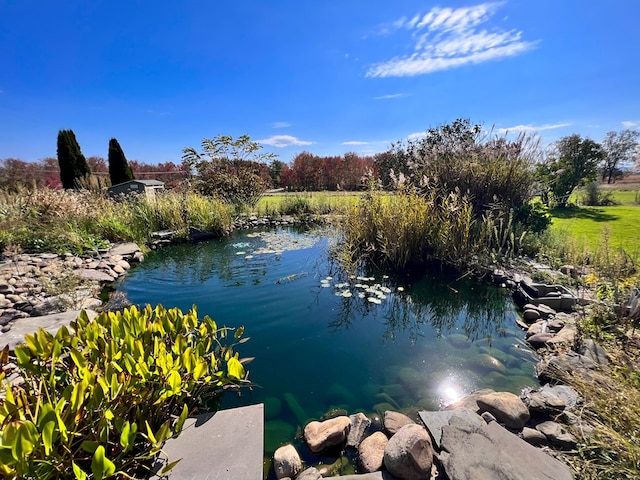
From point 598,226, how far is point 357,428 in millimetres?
8003

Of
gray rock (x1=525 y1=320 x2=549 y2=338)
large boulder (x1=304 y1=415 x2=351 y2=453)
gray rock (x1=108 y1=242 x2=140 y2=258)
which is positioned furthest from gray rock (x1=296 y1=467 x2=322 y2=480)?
gray rock (x1=108 y1=242 x2=140 y2=258)

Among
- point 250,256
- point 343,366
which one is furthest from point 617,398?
point 250,256

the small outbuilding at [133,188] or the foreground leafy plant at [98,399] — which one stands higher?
the small outbuilding at [133,188]

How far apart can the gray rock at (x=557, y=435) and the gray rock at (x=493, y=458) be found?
38cm

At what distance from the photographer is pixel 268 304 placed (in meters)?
3.95

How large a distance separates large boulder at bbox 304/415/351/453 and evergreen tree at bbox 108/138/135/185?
1492 centimetres

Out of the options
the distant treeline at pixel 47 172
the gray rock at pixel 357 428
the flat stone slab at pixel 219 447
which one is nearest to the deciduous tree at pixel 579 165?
the gray rock at pixel 357 428

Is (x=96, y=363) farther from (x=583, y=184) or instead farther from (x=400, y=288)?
(x=583, y=184)

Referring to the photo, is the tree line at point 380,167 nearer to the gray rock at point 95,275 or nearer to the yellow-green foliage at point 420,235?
the yellow-green foliage at point 420,235

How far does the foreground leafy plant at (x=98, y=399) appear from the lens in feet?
3.29

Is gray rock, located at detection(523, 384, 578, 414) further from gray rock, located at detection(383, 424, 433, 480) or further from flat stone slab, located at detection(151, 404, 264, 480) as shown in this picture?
flat stone slab, located at detection(151, 404, 264, 480)

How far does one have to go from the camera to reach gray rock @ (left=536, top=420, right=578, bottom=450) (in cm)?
178

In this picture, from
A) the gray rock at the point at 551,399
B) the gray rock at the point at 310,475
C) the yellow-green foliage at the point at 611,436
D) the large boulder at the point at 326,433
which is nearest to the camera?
the yellow-green foliage at the point at 611,436

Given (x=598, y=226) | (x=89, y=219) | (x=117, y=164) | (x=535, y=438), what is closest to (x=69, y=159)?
(x=117, y=164)
